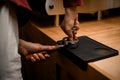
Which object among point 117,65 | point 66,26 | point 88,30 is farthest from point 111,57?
point 88,30

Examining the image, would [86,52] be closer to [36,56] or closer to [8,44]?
[36,56]

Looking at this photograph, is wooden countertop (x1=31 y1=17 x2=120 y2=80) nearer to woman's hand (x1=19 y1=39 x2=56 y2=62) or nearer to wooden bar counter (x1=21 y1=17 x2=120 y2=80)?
wooden bar counter (x1=21 y1=17 x2=120 y2=80)

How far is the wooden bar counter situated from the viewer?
27.0 inches

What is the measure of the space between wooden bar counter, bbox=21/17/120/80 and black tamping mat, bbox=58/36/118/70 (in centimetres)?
2

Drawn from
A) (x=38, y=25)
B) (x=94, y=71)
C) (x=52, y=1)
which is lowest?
(x=94, y=71)

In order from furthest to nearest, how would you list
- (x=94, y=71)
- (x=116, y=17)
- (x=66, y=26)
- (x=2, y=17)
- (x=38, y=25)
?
(x=116, y=17) → (x=38, y=25) → (x=66, y=26) → (x=94, y=71) → (x=2, y=17)

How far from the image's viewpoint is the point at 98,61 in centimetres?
74

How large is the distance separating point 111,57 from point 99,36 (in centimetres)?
23

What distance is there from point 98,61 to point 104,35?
282 mm

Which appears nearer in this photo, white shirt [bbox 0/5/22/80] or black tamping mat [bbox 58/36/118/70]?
white shirt [bbox 0/5/22/80]

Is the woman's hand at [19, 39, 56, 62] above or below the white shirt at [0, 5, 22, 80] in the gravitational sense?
below

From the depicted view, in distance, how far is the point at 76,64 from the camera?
777mm

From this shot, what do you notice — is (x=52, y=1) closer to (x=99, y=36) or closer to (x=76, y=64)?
(x=99, y=36)

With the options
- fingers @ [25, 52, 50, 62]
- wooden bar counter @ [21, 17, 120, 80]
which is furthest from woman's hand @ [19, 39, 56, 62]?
wooden bar counter @ [21, 17, 120, 80]
